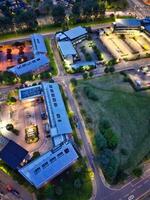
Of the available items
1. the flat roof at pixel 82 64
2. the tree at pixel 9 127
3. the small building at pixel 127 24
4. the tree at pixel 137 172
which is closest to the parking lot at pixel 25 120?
the tree at pixel 9 127

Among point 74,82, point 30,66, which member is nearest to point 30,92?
point 30,66

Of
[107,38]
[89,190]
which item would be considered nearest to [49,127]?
[89,190]

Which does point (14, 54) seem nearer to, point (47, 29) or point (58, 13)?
point (47, 29)

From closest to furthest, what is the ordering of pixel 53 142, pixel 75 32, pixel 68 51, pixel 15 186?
pixel 15 186, pixel 53 142, pixel 68 51, pixel 75 32

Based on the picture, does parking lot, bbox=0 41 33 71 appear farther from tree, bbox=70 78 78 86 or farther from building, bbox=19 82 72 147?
tree, bbox=70 78 78 86

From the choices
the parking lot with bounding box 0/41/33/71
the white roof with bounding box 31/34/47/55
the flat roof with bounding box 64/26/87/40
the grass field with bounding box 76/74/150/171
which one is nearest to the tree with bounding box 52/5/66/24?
the flat roof with bounding box 64/26/87/40
